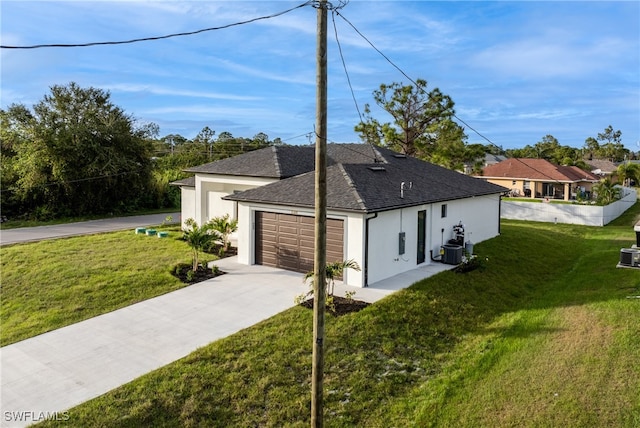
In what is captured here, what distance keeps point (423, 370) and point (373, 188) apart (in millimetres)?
7373

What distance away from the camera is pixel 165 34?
7852 millimetres

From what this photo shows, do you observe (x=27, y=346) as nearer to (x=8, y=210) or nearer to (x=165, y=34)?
(x=165, y=34)

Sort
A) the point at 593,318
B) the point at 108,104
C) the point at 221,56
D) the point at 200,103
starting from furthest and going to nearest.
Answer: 1. the point at 108,104
2. the point at 200,103
3. the point at 221,56
4. the point at 593,318

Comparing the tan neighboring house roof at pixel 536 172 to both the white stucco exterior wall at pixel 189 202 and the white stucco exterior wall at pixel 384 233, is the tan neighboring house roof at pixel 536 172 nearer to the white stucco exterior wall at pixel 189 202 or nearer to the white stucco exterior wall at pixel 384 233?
the white stucco exterior wall at pixel 384 233

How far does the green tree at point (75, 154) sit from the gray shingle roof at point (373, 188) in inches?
654

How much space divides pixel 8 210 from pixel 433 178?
25.1 meters

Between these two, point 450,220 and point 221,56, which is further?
point 450,220

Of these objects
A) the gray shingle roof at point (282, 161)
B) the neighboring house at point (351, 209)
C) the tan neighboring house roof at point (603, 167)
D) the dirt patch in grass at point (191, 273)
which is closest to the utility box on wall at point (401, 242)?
the neighboring house at point (351, 209)

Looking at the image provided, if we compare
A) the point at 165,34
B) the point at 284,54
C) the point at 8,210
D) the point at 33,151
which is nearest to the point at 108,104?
the point at 33,151

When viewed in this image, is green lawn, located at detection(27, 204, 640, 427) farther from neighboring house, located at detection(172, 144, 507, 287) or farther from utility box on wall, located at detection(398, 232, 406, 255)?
neighboring house, located at detection(172, 144, 507, 287)

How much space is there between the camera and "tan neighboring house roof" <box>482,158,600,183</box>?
146 feet

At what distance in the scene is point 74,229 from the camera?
23906 millimetres

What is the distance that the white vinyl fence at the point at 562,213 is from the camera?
29312 millimetres

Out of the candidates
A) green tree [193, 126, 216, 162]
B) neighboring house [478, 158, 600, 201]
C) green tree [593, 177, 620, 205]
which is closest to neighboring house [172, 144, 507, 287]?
green tree [593, 177, 620, 205]
